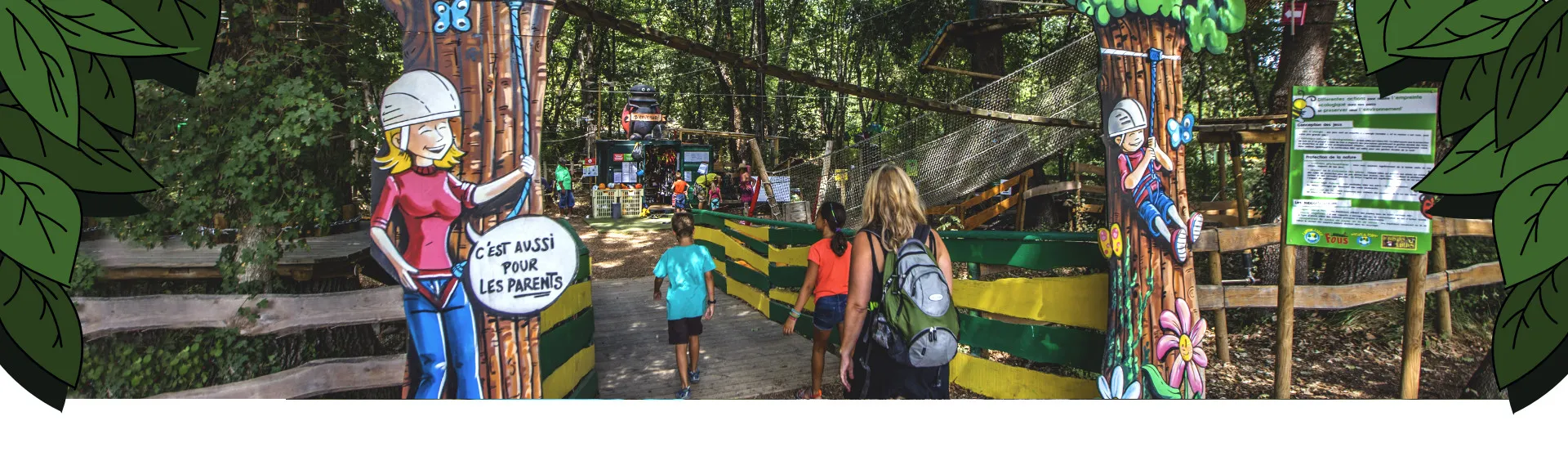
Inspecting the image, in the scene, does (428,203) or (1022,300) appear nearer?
(428,203)

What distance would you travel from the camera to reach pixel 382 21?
4.42 metres

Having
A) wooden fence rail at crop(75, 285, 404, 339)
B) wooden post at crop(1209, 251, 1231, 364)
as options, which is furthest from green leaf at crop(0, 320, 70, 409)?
wooden post at crop(1209, 251, 1231, 364)

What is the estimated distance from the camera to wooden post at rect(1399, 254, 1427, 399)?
396cm

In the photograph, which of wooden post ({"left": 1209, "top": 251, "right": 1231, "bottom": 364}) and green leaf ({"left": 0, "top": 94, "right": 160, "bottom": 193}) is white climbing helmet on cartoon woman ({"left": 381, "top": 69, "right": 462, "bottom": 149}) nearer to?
green leaf ({"left": 0, "top": 94, "right": 160, "bottom": 193})

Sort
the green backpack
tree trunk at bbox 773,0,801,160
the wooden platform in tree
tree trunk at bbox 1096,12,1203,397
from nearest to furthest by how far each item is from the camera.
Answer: the green backpack → tree trunk at bbox 1096,12,1203,397 → the wooden platform in tree → tree trunk at bbox 773,0,801,160

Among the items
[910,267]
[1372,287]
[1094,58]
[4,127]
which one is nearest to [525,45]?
[910,267]

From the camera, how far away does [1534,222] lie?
3.61m

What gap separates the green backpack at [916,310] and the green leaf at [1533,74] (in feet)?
9.48

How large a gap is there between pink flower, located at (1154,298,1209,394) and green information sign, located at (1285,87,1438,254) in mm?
718

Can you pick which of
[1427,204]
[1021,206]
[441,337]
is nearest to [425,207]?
[441,337]

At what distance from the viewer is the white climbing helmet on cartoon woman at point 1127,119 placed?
3.89 m

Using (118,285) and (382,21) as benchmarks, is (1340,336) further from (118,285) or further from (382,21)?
(118,285)

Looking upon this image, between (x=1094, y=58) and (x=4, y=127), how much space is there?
7880mm

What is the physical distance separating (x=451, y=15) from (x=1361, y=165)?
4596mm
